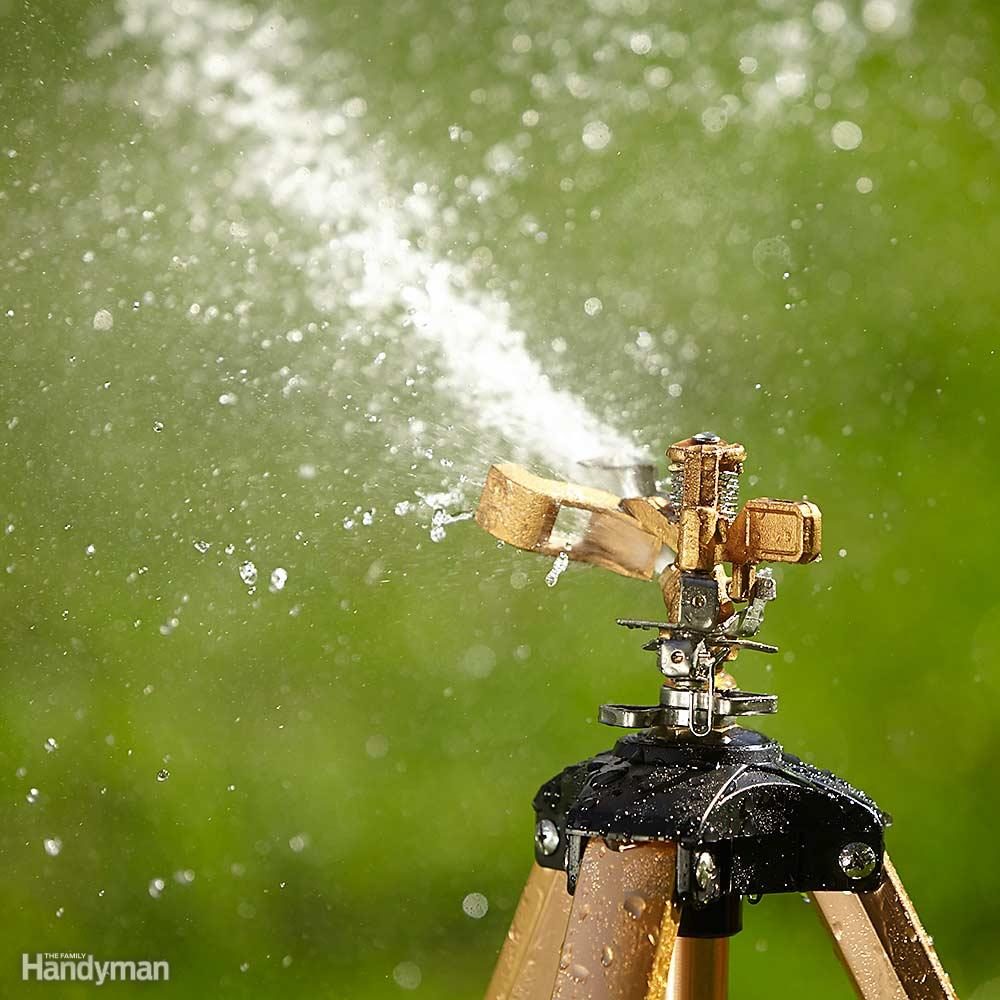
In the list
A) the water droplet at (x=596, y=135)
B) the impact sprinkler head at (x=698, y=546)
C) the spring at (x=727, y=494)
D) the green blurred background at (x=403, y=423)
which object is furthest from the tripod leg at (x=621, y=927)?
the water droplet at (x=596, y=135)

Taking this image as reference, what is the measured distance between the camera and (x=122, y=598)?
150cm

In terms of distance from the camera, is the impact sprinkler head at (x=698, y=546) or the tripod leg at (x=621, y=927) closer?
the tripod leg at (x=621, y=927)

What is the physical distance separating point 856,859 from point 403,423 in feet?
2.84

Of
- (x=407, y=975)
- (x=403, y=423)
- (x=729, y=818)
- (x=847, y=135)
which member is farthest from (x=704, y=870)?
(x=847, y=135)

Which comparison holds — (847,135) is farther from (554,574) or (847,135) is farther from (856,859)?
(856,859)

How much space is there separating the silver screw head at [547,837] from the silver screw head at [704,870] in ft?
0.43

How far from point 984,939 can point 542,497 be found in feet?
3.36

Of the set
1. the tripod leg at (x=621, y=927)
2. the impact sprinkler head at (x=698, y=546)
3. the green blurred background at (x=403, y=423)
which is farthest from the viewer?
the green blurred background at (x=403, y=423)

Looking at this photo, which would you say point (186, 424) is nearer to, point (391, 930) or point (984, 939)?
point (391, 930)

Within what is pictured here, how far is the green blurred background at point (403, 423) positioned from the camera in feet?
4.84

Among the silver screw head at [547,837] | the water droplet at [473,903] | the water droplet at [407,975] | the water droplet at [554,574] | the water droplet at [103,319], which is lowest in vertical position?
the water droplet at [407,975]

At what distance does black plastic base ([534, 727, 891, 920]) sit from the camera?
2.13 ft

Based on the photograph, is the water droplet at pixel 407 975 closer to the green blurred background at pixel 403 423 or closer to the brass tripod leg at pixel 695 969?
the green blurred background at pixel 403 423

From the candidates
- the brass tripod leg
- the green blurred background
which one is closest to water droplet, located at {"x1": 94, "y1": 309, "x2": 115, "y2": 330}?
the green blurred background
